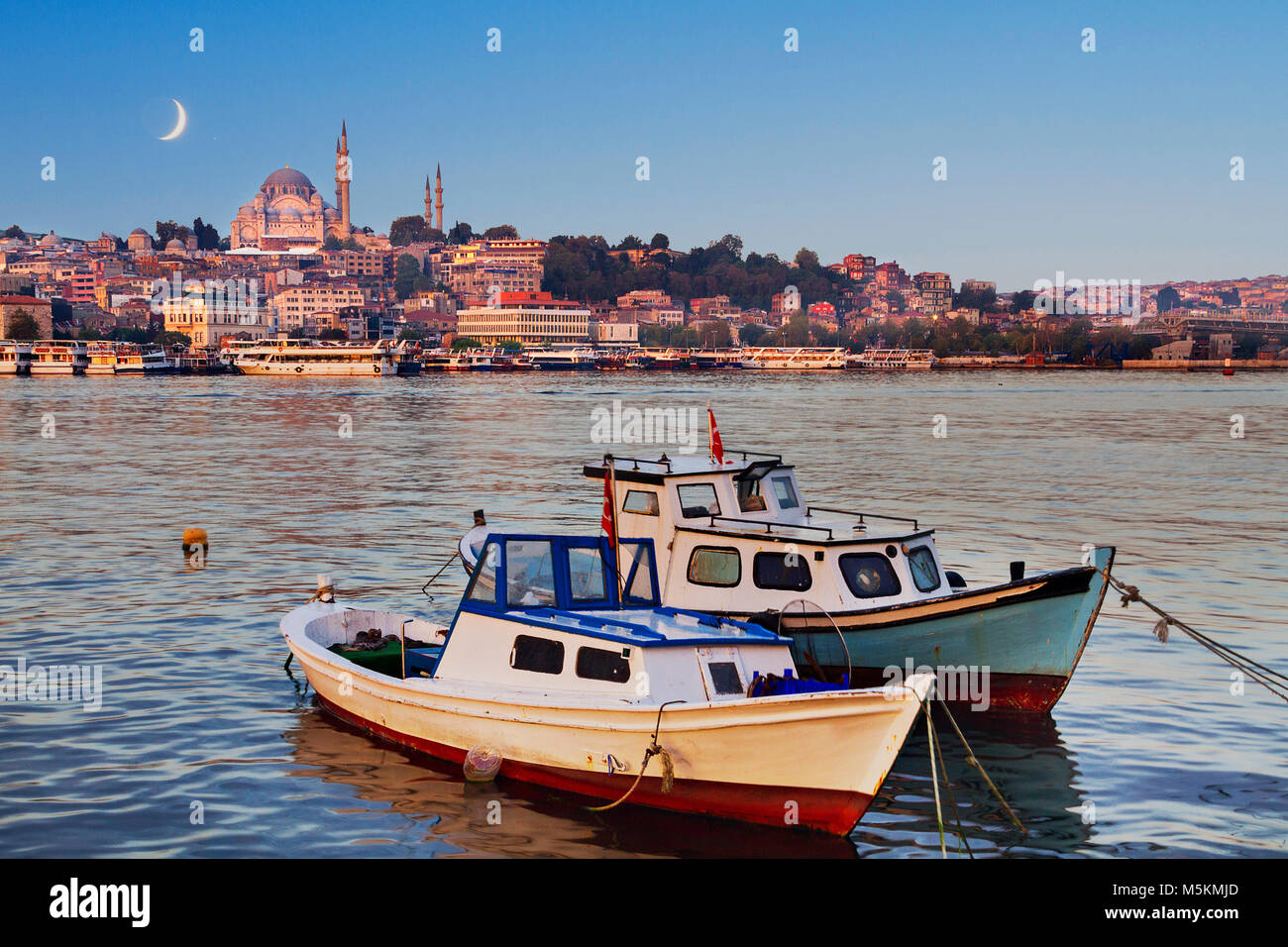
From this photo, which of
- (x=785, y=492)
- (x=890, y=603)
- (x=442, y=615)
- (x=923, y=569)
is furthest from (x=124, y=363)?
(x=890, y=603)

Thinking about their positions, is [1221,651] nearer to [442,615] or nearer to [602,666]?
[602,666]

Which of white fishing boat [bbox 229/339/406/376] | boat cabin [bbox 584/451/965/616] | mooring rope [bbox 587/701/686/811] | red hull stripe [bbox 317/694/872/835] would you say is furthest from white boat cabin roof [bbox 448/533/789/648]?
white fishing boat [bbox 229/339/406/376]

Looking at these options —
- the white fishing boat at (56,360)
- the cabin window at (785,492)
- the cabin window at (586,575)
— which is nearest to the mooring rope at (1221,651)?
the cabin window at (785,492)

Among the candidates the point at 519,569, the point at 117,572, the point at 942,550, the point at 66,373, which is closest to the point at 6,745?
the point at 519,569

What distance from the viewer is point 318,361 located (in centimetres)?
18412

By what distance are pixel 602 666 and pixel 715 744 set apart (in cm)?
157

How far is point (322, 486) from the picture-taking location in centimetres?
4547

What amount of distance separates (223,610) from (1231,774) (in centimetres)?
1624

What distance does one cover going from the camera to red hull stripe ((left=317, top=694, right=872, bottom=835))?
42.0ft

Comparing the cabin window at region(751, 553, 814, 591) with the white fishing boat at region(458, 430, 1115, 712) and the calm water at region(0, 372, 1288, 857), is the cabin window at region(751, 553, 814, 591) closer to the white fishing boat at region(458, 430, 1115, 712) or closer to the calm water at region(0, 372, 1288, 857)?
the white fishing boat at region(458, 430, 1115, 712)

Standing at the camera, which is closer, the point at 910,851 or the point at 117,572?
the point at 910,851

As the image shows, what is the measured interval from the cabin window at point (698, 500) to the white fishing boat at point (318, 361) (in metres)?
165
